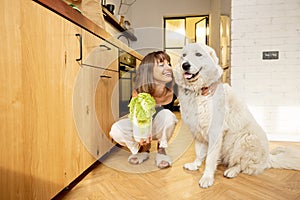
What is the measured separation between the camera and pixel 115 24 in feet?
11.5

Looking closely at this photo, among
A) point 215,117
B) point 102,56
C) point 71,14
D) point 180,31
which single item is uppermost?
point 180,31

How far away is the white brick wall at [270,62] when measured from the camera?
230 centimetres

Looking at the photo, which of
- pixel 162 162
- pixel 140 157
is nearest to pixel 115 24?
pixel 140 157

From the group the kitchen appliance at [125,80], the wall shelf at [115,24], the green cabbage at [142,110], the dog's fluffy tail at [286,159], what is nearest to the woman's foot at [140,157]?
the green cabbage at [142,110]

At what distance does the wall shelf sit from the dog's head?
1948mm

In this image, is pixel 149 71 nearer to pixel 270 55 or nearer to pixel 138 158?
pixel 138 158

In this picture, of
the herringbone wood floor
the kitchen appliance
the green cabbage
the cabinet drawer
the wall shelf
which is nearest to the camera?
the herringbone wood floor

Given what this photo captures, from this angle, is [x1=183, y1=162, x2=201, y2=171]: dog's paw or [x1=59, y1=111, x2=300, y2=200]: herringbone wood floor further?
[x1=183, y1=162, x2=201, y2=171]: dog's paw

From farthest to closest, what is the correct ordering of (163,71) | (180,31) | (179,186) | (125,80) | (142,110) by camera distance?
1. (180,31)
2. (125,80)
3. (163,71)
4. (142,110)
5. (179,186)

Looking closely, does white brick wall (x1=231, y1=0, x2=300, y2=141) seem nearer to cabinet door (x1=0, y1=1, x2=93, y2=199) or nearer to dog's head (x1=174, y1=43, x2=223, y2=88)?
dog's head (x1=174, y1=43, x2=223, y2=88)

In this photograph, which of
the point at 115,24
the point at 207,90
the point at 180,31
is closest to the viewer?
the point at 207,90

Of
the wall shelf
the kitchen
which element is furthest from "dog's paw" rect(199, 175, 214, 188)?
the wall shelf

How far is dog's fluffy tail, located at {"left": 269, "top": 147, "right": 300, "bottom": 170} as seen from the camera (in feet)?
4.66

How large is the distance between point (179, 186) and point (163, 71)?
79 cm
